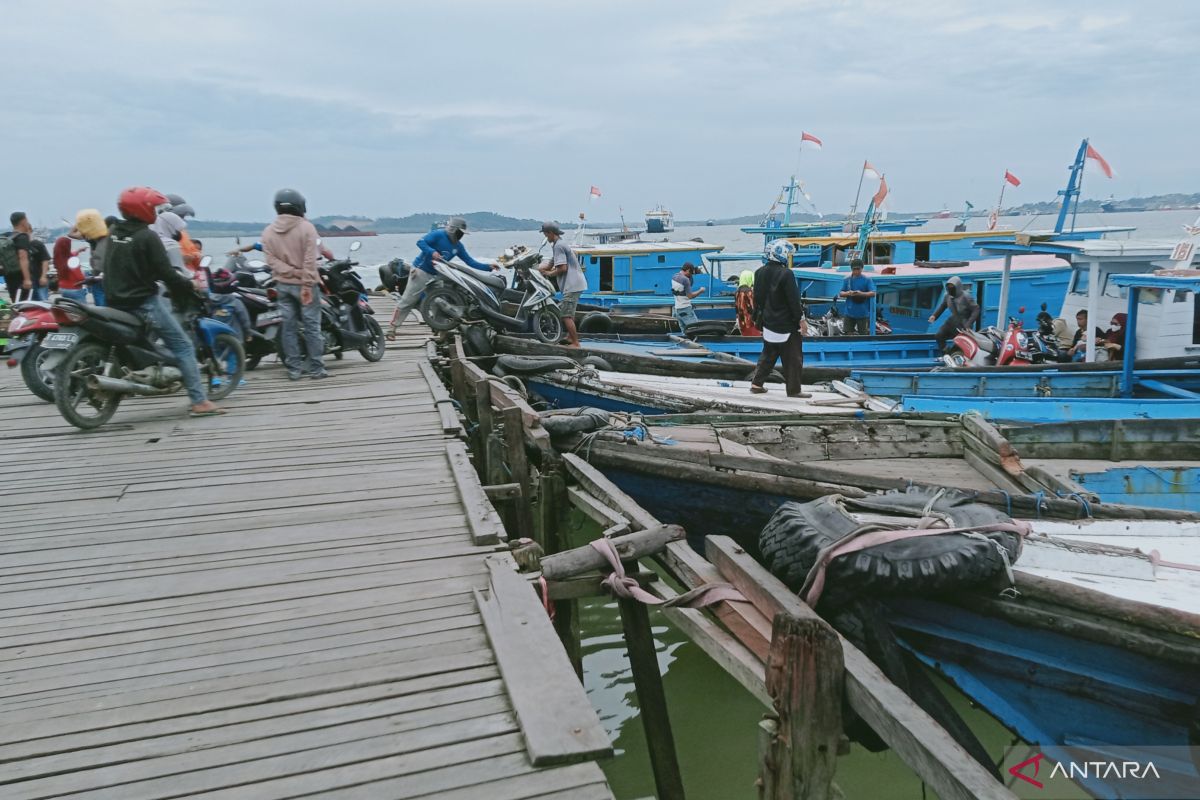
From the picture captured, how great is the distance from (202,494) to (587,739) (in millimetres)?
3557

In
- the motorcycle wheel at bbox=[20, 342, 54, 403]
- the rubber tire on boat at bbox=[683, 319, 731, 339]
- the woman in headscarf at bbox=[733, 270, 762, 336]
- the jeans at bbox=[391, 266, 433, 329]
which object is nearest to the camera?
the motorcycle wheel at bbox=[20, 342, 54, 403]

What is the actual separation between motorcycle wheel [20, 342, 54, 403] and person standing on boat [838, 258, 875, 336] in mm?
13063

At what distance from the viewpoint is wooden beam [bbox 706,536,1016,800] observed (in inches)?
86.3

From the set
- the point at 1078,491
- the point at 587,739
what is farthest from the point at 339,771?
the point at 1078,491

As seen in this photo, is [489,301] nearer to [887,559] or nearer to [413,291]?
[413,291]

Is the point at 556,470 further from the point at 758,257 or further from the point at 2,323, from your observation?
the point at 758,257

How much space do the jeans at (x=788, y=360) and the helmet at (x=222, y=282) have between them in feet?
18.9

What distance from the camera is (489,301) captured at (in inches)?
445

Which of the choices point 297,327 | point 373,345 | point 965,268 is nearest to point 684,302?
point 965,268

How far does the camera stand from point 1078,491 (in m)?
5.00

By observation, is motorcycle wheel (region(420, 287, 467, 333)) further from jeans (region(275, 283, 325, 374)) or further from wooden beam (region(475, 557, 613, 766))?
wooden beam (region(475, 557, 613, 766))

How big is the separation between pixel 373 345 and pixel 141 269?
369cm

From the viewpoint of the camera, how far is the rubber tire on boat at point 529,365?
381 inches

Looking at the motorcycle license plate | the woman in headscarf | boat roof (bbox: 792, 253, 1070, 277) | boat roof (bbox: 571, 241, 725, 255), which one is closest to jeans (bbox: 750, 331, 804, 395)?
the woman in headscarf
